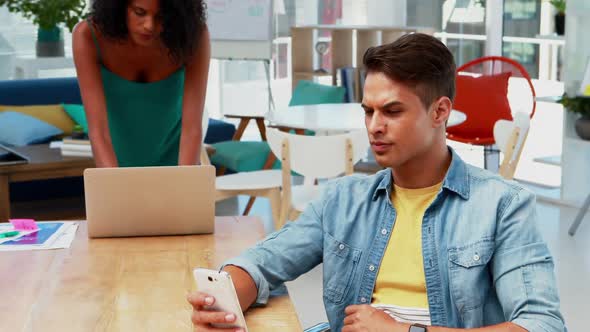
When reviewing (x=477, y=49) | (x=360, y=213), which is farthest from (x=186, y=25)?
(x=477, y=49)

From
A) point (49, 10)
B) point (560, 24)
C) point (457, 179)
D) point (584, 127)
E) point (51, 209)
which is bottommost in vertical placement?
point (51, 209)

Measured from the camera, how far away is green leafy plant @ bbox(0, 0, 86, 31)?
7.22 m

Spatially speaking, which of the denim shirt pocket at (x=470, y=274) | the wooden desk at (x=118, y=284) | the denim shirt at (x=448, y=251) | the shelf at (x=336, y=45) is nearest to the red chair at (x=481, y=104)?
the shelf at (x=336, y=45)

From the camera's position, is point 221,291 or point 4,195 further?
point 4,195

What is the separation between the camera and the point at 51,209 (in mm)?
5953

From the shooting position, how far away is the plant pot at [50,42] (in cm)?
743

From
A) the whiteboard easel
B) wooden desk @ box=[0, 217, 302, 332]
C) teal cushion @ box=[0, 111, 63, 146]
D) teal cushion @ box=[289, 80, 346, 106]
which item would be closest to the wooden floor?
teal cushion @ box=[0, 111, 63, 146]

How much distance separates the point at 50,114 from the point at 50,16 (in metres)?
1.03

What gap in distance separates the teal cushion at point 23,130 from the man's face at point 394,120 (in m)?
4.58

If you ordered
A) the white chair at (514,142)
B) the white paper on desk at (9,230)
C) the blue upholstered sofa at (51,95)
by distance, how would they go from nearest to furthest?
the white paper on desk at (9,230), the white chair at (514,142), the blue upholstered sofa at (51,95)

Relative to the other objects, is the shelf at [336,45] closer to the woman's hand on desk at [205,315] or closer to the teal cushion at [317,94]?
the teal cushion at [317,94]

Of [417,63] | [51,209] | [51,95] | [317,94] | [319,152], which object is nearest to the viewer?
[417,63]

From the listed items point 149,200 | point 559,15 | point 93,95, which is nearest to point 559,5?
point 559,15

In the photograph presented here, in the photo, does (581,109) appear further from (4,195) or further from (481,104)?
(4,195)
